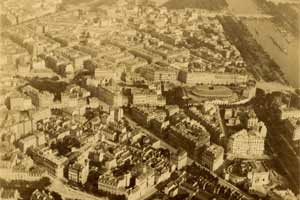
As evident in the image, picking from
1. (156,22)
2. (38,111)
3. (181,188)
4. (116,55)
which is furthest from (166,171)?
(156,22)

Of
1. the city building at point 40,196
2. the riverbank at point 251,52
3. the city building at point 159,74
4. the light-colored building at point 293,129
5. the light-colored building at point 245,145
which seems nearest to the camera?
the city building at point 40,196

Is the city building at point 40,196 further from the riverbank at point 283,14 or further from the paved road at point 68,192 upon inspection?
the riverbank at point 283,14

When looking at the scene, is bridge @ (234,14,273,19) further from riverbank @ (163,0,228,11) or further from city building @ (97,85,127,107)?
city building @ (97,85,127,107)

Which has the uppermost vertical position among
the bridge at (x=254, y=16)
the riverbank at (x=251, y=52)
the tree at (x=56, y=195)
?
the bridge at (x=254, y=16)

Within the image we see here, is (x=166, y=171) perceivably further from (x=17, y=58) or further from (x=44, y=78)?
(x=17, y=58)

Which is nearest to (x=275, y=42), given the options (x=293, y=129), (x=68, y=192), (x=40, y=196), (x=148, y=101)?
(x=148, y=101)

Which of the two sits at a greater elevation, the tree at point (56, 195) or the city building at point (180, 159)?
the city building at point (180, 159)

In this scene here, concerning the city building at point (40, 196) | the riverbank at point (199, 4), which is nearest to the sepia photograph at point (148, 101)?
the city building at point (40, 196)
